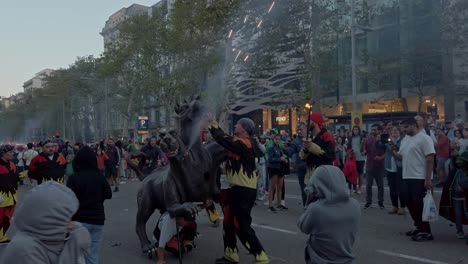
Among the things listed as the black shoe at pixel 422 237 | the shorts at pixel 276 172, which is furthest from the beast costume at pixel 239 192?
the shorts at pixel 276 172

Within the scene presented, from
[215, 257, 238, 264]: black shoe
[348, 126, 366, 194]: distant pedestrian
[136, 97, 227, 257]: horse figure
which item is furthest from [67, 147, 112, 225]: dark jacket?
[348, 126, 366, 194]: distant pedestrian

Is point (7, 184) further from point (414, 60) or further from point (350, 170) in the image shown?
point (414, 60)

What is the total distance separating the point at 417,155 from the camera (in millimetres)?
6910

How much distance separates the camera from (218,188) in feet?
20.5

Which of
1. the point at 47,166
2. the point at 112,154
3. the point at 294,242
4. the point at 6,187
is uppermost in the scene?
the point at 47,166

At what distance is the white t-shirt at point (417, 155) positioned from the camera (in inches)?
270

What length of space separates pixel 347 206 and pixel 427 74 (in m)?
25.9

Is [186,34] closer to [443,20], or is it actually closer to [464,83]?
[443,20]

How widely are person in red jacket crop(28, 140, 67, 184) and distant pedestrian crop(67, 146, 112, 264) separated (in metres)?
2.51

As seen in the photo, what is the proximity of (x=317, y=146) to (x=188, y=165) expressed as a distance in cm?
208

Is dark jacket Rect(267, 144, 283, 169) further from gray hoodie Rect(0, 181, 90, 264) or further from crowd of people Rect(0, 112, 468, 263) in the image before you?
gray hoodie Rect(0, 181, 90, 264)

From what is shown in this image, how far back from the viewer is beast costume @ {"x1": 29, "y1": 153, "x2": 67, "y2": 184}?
7199mm

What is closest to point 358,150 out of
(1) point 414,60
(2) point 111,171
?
(2) point 111,171

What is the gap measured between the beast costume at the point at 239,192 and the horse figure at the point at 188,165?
319 millimetres
